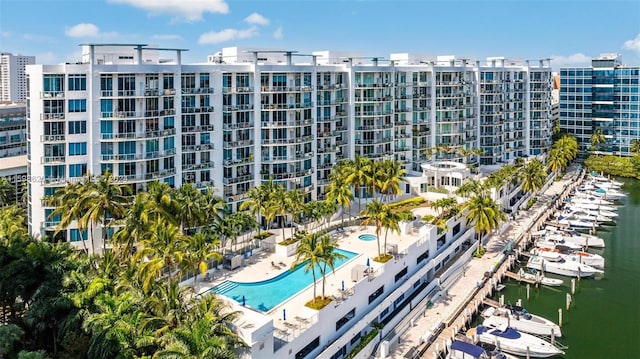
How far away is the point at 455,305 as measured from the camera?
49562mm

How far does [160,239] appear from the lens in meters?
36.7

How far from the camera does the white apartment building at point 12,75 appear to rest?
15750 centimetres

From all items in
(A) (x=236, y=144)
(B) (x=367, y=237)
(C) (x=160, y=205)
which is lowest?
(B) (x=367, y=237)

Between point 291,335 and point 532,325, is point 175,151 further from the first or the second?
point 532,325

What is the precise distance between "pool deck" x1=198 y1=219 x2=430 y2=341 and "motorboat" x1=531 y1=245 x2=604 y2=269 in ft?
58.1

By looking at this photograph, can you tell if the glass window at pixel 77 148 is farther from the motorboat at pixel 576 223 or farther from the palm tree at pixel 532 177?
the motorboat at pixel 576 223

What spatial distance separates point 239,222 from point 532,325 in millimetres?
27365

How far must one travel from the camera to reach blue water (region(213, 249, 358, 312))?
39.9 m

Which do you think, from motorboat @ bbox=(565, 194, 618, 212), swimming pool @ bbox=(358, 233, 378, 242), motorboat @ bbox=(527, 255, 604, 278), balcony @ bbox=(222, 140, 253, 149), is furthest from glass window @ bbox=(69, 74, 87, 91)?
motorboat @ bbox=(565, 194, 618, 212)

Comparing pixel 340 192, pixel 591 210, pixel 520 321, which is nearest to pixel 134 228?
pixel 340 192

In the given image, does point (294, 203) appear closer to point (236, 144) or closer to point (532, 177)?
point (236, 144)

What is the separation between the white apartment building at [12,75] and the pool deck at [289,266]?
441ft

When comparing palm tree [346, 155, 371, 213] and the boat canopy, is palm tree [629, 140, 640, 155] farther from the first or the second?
the boat canopy

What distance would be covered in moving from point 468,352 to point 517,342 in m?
5.26
